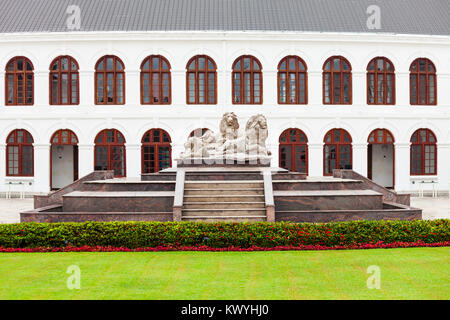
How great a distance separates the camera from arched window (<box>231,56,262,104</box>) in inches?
1206

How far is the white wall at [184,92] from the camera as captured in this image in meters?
30.2

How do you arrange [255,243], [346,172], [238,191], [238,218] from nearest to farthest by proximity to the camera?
[255,243]
[238,218]
[238,191]
[346,172]

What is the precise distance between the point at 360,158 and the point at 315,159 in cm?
299

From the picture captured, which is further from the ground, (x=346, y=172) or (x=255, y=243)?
(x=346, y=172)

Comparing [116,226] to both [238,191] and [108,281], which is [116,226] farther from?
[238,191]

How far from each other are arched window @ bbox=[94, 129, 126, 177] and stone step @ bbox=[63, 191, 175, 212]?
1388cm

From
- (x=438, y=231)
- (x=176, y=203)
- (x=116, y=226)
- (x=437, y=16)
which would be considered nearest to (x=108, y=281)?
(x=116, y=226)

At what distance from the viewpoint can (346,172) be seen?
22.5m

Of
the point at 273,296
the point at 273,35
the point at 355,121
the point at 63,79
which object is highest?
the point at 273,35

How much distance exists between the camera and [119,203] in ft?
54.6

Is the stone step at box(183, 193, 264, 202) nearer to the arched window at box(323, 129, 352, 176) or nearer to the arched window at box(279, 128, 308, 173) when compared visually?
the arched window at box(279, 128, 308, 173)

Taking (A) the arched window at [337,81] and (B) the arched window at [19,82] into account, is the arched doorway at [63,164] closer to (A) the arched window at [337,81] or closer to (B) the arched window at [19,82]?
(B) the arched window at [19,82]

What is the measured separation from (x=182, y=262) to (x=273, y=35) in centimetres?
2218
